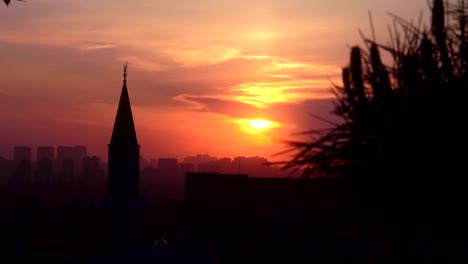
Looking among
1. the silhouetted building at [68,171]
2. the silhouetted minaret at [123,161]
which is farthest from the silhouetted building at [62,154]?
the silhouetted minaret at [123,161]

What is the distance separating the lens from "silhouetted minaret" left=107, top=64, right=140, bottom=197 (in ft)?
203

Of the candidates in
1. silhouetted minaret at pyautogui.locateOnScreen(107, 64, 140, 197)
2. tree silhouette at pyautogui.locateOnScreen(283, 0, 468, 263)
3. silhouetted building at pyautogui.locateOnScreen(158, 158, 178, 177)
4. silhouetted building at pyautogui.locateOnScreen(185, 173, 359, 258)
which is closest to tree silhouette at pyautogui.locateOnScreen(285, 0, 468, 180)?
tree silhouette at pyautogui.locateOnScreen(283, 0, 468, 263)

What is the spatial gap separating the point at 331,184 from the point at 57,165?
153684 millimetres

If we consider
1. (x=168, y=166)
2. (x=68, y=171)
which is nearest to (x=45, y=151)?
(x=68, y=171)

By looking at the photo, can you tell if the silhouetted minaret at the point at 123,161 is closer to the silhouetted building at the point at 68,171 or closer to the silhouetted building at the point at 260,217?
the silhouetted building at the point at 260,217

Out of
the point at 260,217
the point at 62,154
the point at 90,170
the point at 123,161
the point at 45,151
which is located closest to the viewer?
the point at 260,217

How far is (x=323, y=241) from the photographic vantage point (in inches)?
1114

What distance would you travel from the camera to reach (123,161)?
6203cm

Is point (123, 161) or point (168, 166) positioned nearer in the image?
point (123, 161)

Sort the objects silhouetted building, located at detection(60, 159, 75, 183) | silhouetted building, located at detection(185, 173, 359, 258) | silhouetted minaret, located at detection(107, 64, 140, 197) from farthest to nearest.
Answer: silhouetted building, located at detection(60, 159, 75, 183), silhouetted minaret, located at detection(107, 64, 140, 197), silhouetted building, located at detection(185, 173, 359, 258)

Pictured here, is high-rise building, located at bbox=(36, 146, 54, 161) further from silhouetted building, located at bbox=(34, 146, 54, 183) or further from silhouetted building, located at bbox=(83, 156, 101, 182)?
silhouetted building, located at bbox=(83, 156, 101, 182)

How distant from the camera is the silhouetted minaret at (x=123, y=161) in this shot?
61844 millimetres

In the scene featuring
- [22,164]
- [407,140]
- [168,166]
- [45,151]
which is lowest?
[407,140]

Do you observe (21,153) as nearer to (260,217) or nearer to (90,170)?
(90,170)
